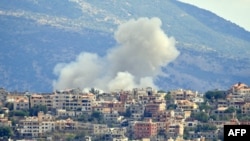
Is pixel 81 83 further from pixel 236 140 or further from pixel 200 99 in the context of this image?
pixel 236 140

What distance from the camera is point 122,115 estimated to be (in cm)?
9562

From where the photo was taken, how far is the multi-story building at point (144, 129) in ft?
272

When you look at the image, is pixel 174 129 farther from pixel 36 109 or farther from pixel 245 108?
pixel 36 109

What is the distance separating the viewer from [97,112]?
308 feet

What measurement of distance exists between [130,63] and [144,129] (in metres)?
42.8

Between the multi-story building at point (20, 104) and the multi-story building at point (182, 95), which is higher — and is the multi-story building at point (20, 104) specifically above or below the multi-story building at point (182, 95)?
below

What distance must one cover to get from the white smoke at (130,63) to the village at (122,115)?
11.0 m

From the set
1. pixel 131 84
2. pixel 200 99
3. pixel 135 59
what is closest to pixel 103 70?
pixel 135 59

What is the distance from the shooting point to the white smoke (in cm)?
11962

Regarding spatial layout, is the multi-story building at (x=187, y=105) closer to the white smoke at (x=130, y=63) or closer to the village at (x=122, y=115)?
the village at (x=122, y=115)

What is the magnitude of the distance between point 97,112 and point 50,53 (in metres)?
105

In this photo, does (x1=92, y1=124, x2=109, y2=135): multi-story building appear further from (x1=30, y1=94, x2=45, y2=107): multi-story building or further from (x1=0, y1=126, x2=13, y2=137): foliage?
(x1=30, y1=94, x2=45, y2=107): multi-story building

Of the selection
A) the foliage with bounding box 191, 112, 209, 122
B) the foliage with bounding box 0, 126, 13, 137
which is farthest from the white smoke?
the foliage with bounding box 0, 126, 13, 137

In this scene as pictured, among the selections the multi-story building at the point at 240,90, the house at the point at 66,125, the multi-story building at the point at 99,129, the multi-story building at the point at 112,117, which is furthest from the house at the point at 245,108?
the house at the point at 66,125
